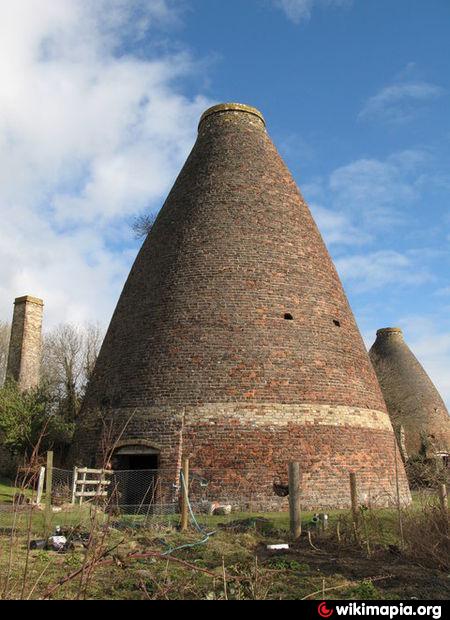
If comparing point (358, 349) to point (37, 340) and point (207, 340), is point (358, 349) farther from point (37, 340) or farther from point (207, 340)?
point (37, 340)

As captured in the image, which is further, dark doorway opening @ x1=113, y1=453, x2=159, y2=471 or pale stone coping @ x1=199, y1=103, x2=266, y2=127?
pale stone coping @ x1=199, y1=103, x2=266, y2=127

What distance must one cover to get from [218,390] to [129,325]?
2.99 meters

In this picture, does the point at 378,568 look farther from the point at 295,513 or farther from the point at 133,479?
the point at 133,479

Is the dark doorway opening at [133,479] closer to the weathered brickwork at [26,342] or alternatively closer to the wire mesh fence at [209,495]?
the wire mesh fence at [209,495]

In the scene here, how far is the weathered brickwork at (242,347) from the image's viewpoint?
35.1 feet

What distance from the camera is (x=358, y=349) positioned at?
1307cm

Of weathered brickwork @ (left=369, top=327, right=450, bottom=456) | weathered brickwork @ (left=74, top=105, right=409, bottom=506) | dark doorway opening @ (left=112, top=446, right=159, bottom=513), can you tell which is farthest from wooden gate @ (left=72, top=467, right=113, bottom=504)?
weathered brickwork @ (left=369, top=327, right=450, bottom=456)

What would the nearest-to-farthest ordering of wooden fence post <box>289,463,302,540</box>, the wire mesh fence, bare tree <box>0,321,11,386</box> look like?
wooden fence post <box>289,463,302,540</box>, the wire mesh fence, bare tree <box>0,321,11,386</box>

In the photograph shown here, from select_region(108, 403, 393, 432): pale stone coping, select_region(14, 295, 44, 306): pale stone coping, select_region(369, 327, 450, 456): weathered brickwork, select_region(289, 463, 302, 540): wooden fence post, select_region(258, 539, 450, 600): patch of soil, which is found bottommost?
select_region(258, 539, 450, 600): patch of soil

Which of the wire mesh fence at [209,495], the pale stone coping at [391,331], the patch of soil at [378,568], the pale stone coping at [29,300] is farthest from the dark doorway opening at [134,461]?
the pale stone coping at [391,331]
